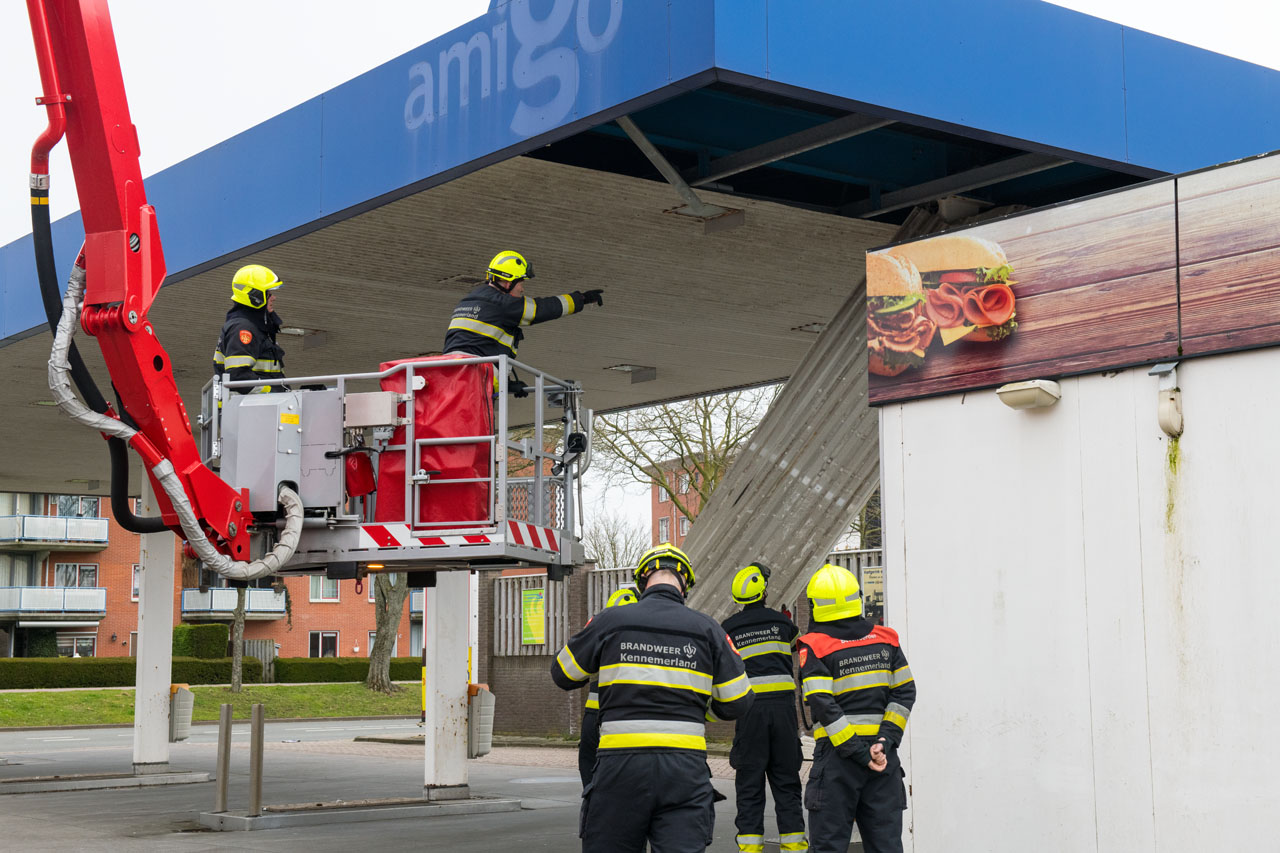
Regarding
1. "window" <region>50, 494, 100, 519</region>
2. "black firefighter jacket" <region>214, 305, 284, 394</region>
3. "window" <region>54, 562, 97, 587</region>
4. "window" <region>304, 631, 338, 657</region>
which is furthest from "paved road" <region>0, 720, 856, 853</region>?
"window" <region>304, 631, 338, 657</region>

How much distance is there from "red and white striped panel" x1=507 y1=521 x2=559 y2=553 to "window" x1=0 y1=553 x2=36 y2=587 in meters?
59.3

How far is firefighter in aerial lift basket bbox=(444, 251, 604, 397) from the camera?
933 centimetres

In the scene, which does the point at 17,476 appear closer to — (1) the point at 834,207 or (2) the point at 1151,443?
(1) the point at 834,207

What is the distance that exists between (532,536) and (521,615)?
18.7 metres

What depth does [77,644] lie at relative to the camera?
62.2 m

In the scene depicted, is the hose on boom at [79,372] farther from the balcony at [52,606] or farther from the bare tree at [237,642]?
the balcony at [52,606]

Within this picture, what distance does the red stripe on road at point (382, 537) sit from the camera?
8.80 m

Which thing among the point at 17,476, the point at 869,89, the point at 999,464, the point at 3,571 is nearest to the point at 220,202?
the point at 869,89

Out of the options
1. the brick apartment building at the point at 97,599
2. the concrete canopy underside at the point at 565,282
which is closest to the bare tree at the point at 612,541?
the brick apartment building at the point at 97,599

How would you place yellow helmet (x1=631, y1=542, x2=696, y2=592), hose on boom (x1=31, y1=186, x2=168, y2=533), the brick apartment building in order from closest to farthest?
1. yellow helmet (x1=631, y1=542, x2=696, y2=592)
2. hose on boom (x1=31, y1=186, x2=168, y2=533)
3. the brick apartment building

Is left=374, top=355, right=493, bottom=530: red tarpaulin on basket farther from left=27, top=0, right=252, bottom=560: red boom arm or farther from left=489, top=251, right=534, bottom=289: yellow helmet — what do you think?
left=27, top=0, right=252, bottom=560: red boom arm

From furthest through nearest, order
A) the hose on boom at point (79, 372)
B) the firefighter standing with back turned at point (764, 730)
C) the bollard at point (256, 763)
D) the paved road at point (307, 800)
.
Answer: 1. the bollard at point (256, 763)
2. the paved road at point (307, 800)
3. the firefighter standing with back turned at point (764, 730)
4. the hose on boom at point (79, 372)

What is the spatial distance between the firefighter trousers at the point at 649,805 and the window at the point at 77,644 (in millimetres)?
61010

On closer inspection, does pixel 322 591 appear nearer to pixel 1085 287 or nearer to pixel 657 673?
pixel 1085 287
